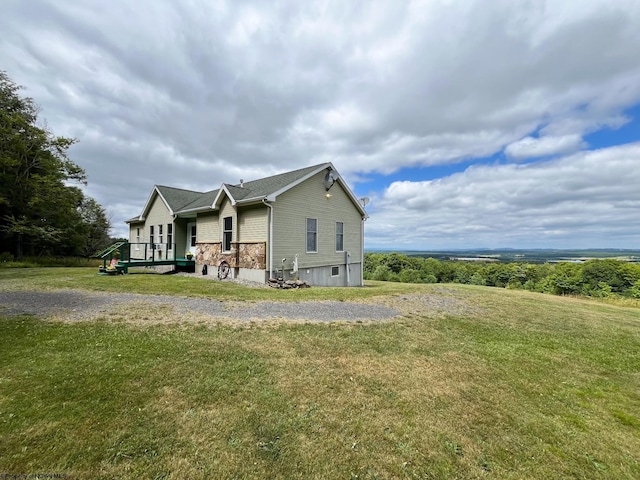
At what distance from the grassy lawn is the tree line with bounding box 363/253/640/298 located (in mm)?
40306

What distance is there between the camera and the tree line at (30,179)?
19.7 m

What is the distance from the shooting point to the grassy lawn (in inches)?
97.5

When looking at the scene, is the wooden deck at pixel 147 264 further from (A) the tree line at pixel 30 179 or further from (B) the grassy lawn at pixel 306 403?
(A) the tree line at pixel 30 179

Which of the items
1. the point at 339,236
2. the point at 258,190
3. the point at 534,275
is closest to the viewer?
the point at 258,190

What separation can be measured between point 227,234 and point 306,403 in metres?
12.9

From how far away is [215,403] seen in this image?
128 inches

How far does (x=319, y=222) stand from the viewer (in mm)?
15406

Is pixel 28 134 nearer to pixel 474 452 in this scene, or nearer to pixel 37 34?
pixel 37 34

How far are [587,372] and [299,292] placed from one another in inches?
313

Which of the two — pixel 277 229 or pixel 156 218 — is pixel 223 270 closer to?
pixel 277 229

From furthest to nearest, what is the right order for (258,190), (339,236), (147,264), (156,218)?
(156,218) < (339,236) < (147,264) < (258,190)

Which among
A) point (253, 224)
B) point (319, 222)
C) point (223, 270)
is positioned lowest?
point (223, 270)

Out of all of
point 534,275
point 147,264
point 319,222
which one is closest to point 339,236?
point 319,222

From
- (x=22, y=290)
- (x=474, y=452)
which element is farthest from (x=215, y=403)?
(x=22, y=290)
